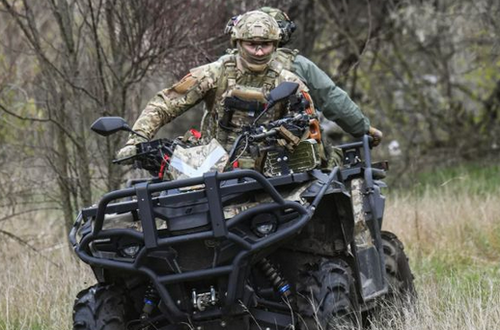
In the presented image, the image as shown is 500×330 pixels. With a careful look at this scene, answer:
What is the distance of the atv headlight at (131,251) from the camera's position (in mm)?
5672

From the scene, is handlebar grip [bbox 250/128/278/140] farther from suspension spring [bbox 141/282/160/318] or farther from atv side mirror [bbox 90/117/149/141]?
suspension spring [bbox 141/282/160/318]

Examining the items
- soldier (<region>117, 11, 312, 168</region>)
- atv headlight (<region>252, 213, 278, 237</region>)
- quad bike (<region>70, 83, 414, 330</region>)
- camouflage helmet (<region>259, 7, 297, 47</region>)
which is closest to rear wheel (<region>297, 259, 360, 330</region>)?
quad bike (<region>70, 83, 414, 330</region>)

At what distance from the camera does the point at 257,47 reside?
6793mm

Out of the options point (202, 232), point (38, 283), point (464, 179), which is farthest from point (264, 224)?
point (464, 179)

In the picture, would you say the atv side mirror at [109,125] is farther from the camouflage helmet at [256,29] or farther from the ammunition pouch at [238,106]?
the camouflage helmet at [256,29]

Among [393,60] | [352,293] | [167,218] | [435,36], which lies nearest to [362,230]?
[352,293]

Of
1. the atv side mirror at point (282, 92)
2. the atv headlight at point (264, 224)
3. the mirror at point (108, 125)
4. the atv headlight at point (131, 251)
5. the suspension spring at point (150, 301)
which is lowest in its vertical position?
the suspension spring at point (150, 301)

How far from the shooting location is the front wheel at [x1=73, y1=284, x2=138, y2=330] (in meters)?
5.83

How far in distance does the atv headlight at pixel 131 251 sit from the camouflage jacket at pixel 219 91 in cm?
123

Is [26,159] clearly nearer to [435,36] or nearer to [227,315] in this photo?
[227,315]

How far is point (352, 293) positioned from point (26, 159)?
5090mm

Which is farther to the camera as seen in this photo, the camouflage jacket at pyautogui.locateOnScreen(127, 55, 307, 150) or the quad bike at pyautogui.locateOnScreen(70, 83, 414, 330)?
the camouflage jacket at pyautogui.locateOnScreen(127, 55, 307, 150)

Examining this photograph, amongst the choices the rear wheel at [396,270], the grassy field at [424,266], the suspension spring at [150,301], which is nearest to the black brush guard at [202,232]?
the suspension spring at [150,301]

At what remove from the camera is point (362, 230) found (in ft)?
22.0
